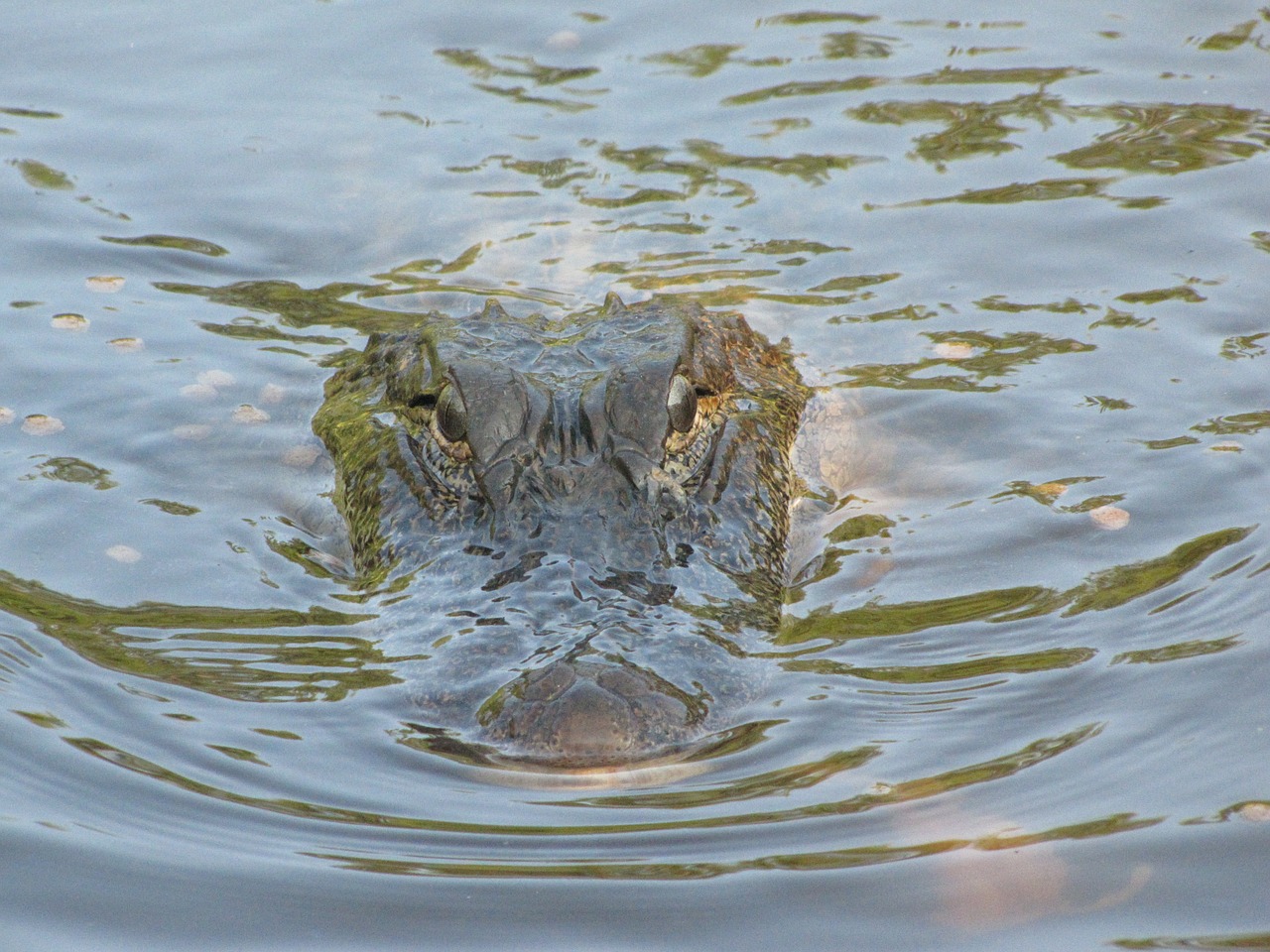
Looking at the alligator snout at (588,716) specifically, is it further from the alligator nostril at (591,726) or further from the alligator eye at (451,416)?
the alligator eye at (451,416)

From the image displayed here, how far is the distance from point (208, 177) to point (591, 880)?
6107mm

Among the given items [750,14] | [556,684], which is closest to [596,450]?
[556,684]

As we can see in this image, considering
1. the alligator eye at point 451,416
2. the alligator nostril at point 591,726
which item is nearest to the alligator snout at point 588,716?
the alligator nostril at point 591,726

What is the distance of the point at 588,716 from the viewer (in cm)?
356

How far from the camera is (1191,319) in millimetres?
6551

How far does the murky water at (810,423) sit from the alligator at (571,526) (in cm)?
13

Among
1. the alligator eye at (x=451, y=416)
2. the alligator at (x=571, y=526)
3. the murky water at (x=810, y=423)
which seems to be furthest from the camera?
the alligator eye at (x=451, y=416)

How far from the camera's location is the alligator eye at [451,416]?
479 cm

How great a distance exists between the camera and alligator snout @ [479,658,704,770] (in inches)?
140

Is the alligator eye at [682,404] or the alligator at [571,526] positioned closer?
the alligator at [571,526]

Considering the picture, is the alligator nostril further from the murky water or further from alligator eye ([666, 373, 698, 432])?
alligator eye ([666, 373, 698, 432])

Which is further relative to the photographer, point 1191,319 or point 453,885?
point 1191,319

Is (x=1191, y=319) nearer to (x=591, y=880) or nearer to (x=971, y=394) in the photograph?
(x=971, y=394)

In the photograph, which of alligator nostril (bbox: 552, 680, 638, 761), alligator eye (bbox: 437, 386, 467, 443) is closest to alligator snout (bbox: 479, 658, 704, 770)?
alligator nostril (bbox: 552, 680, 638, 761)
